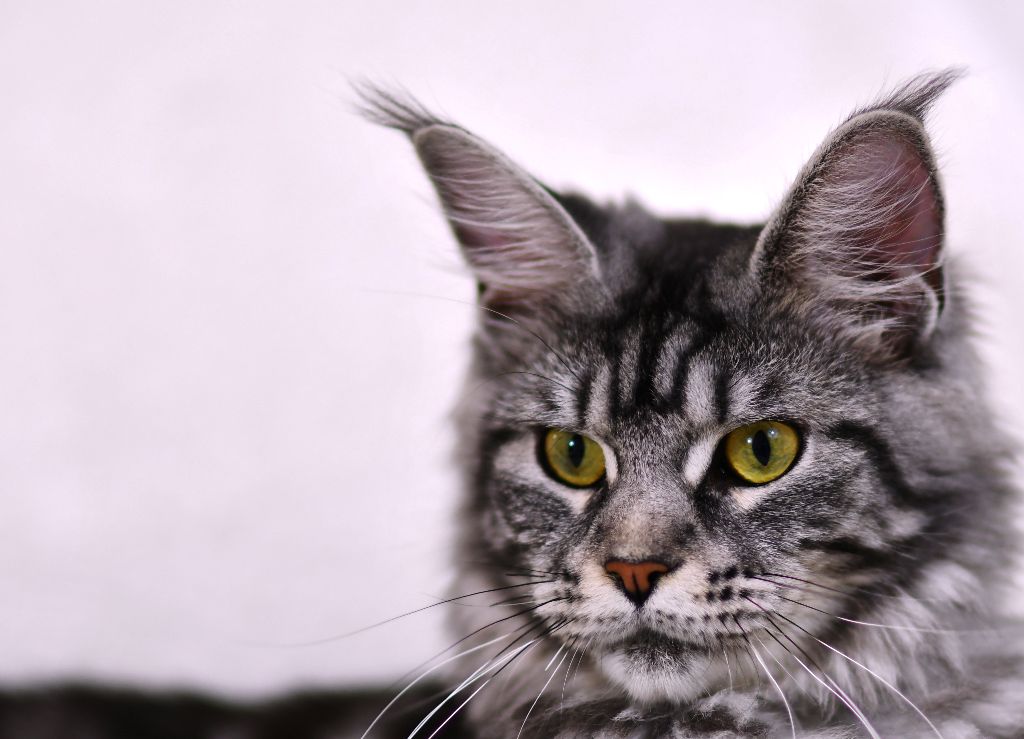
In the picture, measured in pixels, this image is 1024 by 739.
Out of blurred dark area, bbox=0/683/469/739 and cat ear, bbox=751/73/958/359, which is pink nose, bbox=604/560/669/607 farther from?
blurred dark area, bbox=0/683/469/739

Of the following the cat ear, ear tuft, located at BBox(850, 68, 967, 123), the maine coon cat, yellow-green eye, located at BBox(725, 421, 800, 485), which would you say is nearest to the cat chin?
the maine coon cat

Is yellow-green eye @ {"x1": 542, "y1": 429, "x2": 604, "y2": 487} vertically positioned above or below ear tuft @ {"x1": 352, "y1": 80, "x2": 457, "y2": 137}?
below

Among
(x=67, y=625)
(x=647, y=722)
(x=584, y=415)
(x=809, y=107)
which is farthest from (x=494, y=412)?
(x=67, y=625)

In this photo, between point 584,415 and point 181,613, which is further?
point 181,613

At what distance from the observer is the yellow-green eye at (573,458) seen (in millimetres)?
1374

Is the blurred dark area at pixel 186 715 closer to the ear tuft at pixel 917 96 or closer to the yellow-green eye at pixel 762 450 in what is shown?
the yellow-green eye at pixel 762 450

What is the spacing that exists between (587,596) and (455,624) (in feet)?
1.38

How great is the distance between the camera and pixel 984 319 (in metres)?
1.43

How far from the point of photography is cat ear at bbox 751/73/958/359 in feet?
3.94

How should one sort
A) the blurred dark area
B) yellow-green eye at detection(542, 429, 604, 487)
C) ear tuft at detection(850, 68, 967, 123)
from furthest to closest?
the blurred dark area, yellow-green eye at detection(542, 429, 604, 487), ear tuft at detection(850, 68, 967, 123)

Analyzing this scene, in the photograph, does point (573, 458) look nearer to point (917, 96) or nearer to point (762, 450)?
point (762, 450)

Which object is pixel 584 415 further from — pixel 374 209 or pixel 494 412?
pixel 374 209

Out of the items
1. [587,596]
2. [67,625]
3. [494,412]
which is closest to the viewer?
[587,596]

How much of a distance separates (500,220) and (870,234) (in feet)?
1.63
